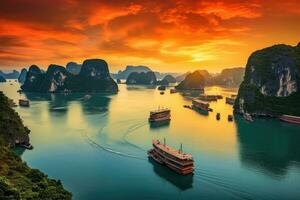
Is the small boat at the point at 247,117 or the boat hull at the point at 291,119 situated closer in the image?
the boat hull at the point at 291,119

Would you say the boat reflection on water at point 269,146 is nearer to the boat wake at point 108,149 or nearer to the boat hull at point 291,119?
the boat hull at point 291,119

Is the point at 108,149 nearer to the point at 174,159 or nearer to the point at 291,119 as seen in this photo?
the point at 174,159

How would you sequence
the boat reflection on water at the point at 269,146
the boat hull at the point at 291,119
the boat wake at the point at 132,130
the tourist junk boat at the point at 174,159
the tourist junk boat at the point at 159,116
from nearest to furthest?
the tourist junk boat at the point at 174,159, the boat reflection on water at the point at 269,146, the boat wake at the point at 132,130, the tourist junk boat at the point at 159,116, the boat hull at the point at 291,119

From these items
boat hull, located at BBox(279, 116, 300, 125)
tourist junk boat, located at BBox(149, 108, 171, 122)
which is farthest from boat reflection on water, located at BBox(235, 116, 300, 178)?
tourist junk boat, located at BBox(149, 108, 171, 122)

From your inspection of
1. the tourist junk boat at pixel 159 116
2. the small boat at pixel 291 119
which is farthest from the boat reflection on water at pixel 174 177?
the small boat at pixel 291 119

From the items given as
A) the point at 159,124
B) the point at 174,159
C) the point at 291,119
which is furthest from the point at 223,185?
the point at 291,119

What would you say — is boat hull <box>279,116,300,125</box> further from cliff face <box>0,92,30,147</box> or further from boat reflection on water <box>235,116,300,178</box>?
cliff face <box>0,92,30,147</box>
